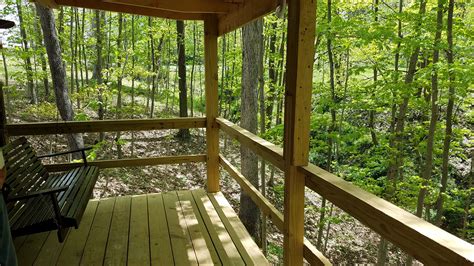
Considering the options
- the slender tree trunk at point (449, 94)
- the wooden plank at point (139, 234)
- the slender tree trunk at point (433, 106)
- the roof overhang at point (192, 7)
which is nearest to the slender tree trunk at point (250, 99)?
the roof overhang at point (192, 7)

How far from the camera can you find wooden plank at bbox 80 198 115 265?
243 centimetres

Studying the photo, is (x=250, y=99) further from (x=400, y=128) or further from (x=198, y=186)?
(x=400, y=128)

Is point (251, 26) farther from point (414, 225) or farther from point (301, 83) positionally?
point (414, 225)

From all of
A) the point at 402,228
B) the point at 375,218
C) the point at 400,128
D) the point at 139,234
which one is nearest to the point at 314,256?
the point at 375,218

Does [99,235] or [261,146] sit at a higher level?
[261,146]

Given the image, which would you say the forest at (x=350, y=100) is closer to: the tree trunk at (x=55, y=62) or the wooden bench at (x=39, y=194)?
the tree trunk at (x=55, y=62)

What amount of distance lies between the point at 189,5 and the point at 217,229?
204 centimetres

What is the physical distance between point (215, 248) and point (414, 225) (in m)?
1.83

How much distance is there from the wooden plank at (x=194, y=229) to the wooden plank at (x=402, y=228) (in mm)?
1257

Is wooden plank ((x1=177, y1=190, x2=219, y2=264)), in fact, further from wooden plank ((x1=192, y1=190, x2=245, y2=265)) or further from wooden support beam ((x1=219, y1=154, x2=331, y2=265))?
wooden support beam ((x1=219, y1=154, x2=331, y2=265))

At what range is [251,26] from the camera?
5.36 m

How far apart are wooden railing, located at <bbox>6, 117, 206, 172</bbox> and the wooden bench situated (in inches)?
11.1

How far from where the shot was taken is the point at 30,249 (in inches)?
101

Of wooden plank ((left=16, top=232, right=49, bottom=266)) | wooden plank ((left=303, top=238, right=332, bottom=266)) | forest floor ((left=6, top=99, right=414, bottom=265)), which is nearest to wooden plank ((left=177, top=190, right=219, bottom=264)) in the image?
wooden plank ((left=303, top=238, right=332, bottom=266))
